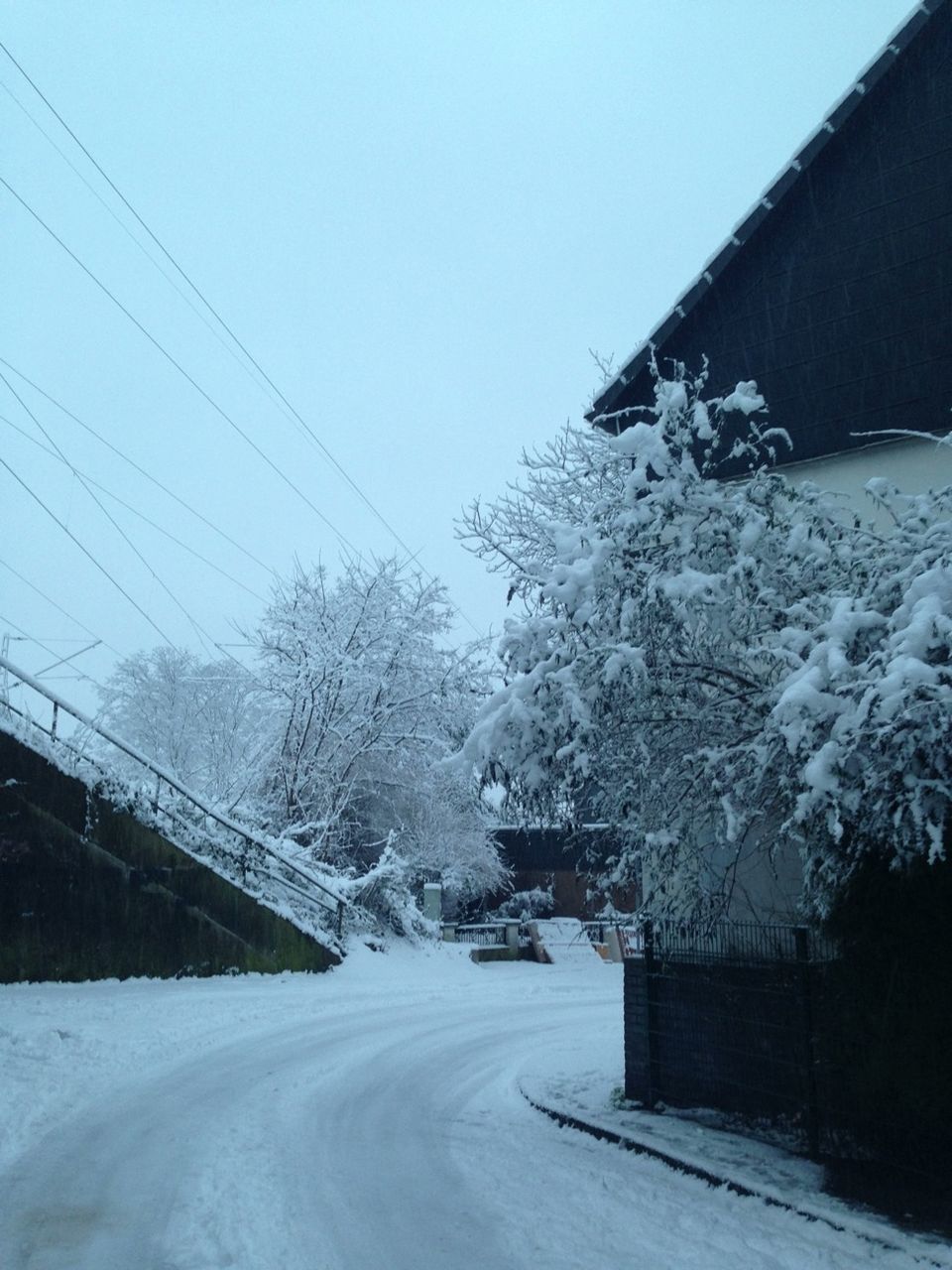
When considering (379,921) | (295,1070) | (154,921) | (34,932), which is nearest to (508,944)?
(379,921)

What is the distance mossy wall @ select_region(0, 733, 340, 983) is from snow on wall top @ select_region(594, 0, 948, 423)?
9220 millimetres

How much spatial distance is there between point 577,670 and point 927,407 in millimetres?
5629

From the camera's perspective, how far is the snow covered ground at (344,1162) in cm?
582

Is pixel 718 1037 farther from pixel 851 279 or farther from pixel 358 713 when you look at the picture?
pixel 358 713

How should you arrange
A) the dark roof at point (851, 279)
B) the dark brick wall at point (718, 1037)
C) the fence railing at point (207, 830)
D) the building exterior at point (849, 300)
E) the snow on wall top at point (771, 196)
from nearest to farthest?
the dark brick wall at point (718, 1037) → the building exterior at point (849, 300) → the dark roof at point (851, 279) → the snow on wall top at point (771, 196) → the fence railing at point (207, 830)

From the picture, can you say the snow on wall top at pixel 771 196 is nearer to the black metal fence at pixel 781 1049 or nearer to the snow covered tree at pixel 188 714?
the black metal fence at pixel 781 1049

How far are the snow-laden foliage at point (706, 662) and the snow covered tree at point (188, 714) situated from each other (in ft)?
71.7

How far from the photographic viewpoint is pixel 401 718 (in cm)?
2725

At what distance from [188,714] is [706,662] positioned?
37010 mm

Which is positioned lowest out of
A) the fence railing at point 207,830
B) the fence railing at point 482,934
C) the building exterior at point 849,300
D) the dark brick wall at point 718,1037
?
the dark brick wall at point 718,1037

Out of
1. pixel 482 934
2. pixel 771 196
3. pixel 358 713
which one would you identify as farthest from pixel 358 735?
pixel 771 196

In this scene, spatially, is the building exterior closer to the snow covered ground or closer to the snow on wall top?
the snow on wall top

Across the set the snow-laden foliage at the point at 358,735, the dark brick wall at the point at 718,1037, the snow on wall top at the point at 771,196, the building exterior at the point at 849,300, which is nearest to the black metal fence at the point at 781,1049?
the dark brick wall at the point at 718,1037

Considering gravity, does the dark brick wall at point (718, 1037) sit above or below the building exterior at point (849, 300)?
below
